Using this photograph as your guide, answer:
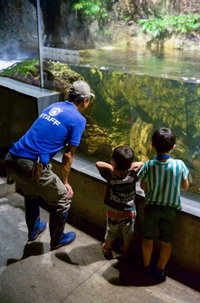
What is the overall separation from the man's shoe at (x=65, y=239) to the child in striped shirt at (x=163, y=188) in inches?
37.1

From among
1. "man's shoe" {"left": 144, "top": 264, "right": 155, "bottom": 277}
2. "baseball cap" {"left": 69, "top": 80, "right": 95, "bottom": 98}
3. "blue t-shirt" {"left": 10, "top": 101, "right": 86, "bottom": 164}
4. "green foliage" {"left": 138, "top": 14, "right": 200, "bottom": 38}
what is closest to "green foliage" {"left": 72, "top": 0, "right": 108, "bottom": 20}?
"green foliage" {"left": 138, "top": 14, "right": 200, "bottom": 38}

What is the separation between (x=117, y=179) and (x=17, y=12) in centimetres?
347

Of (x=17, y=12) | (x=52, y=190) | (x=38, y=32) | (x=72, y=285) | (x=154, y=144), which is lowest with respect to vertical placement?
(x=72, y=285)

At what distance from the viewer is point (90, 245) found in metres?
3.49

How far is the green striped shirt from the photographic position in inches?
106

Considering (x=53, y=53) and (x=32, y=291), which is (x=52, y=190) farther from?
(x=53, y=53)

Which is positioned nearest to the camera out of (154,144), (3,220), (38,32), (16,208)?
(154,144)

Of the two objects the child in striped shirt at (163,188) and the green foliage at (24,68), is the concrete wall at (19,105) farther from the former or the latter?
the child in striped shirt at (163,188)

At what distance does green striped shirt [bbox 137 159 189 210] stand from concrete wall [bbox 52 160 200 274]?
29cm

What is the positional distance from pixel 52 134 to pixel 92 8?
76.4 inches

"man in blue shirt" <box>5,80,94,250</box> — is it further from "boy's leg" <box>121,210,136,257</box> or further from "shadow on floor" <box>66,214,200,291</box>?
"shadow on floor" <box>66,214,200,291</box>

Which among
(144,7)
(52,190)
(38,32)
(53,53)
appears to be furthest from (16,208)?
(144,7)

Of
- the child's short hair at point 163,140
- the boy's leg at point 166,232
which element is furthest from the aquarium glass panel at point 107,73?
the child's short hair at point 163,140

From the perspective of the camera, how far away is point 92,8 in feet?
12.8
